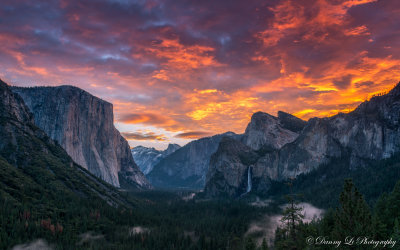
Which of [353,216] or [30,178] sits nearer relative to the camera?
[353,216]

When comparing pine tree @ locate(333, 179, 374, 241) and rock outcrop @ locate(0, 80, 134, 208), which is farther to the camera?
rock outcrop @ locate(0, 80, 134, 208)

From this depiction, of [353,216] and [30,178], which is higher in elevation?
[353,216]

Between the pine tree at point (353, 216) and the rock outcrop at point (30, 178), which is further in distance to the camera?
the rock outcrop at point (30, 178)

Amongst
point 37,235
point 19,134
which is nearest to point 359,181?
point 37,235

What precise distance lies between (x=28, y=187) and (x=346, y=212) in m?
170

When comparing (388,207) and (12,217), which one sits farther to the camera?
(12,217)

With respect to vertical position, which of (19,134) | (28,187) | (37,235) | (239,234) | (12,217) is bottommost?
(239,234)

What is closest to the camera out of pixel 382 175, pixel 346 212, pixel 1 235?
pixel 346 212

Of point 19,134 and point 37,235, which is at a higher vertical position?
point 19,134

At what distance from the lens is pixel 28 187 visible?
151125 mm

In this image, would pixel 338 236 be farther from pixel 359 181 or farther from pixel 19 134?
pixel 19 134

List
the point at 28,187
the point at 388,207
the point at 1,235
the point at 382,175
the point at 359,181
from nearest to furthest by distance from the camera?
the point at 388,207 < the point at 1,235 < the point at 28,187 < the point at 382,175 < the point at 359,181

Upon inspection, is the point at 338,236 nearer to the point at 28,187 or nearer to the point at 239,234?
the point at 239,234

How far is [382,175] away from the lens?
188 m
